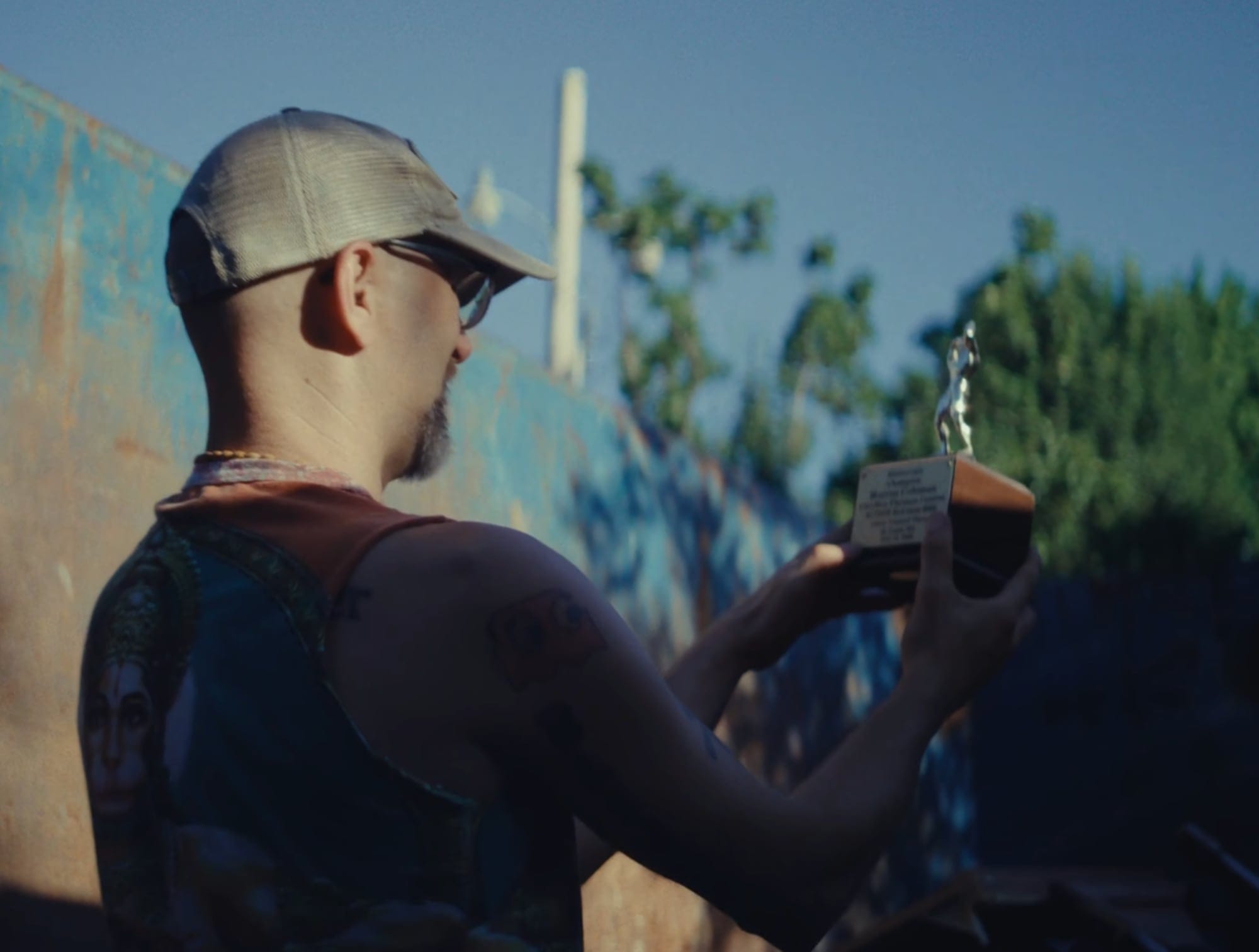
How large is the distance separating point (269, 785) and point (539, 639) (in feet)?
0.92

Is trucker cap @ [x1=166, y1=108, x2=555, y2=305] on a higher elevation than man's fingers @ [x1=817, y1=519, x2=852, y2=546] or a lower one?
→ higher

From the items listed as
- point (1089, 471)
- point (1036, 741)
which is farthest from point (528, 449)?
point (1089, 471)

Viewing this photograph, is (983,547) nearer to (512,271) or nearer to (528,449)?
(512,271)

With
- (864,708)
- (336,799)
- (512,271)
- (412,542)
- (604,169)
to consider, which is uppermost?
(604,169)

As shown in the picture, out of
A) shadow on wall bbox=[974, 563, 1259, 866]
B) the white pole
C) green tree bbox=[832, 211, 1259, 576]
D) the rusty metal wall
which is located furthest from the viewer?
green tree bbox=[832, 211, 1259, 576]

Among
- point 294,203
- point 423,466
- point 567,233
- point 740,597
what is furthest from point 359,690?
point 567,233

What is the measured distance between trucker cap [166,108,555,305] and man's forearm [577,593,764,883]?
0.71m

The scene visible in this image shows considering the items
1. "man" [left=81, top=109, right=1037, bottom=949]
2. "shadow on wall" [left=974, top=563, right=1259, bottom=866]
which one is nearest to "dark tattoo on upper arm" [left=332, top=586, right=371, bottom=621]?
"man" [left=81, top=109, right=1037, bottom=949]

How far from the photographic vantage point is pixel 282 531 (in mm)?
1435

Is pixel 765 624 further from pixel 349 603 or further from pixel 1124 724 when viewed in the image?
pixel 1124 724

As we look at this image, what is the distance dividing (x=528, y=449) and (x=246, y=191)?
3.29m

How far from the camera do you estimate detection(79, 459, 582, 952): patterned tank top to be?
1.30m

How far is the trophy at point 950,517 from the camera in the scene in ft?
7.35

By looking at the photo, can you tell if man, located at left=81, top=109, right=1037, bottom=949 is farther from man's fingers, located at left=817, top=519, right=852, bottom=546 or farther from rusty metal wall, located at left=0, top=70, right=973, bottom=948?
rusty metal wall, located at left=0, top=70, right=973, bottom=948
